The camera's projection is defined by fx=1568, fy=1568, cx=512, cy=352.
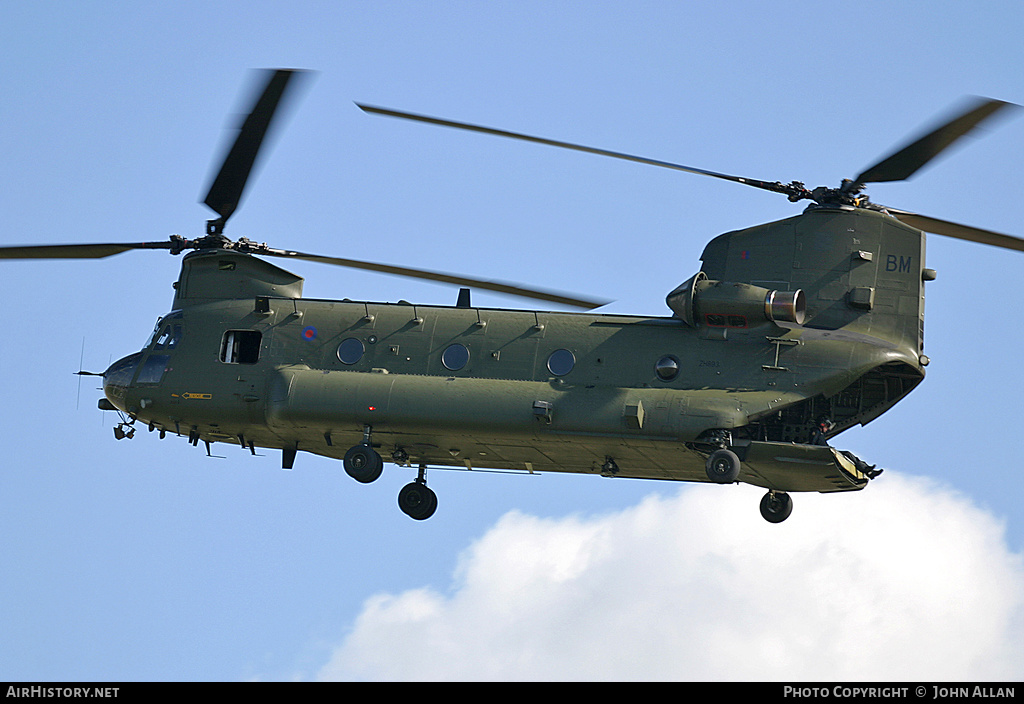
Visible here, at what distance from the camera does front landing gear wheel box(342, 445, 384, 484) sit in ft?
92.3

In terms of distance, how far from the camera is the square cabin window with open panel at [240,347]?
2967 centimetres

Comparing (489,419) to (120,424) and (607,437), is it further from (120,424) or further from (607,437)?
(120,424)

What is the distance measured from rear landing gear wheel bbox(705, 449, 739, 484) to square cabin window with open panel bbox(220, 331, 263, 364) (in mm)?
8933

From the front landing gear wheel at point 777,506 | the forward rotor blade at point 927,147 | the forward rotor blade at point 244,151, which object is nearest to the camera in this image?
the forward rotor blade at point 927,147

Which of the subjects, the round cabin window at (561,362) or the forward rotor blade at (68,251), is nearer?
the round cabin window at (561,362)

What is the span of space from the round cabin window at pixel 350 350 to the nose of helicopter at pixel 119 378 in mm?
4291

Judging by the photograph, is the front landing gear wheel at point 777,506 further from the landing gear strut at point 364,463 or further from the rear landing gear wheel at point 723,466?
the landing gear strut at point 364,463

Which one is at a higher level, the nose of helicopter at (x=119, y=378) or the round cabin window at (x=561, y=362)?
the round cabin window at (x=561, y=362)

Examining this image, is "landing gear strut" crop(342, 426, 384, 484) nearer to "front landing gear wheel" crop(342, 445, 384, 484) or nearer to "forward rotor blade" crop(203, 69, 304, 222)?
"front landing gear wheel" crop(342, 445, 384, 484)

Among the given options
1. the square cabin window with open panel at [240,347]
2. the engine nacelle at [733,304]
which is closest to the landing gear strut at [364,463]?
the square cabin window with open panel at [240,347]

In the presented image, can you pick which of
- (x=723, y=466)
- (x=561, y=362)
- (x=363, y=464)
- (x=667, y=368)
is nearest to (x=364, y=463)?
(x=363, y=464)

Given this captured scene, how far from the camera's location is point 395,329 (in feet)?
95.5

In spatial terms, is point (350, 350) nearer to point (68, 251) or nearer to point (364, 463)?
point (364, 463)
